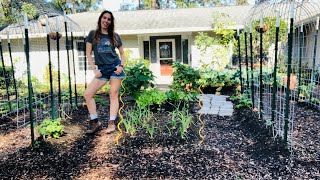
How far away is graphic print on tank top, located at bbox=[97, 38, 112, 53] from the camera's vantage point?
10.6 ft

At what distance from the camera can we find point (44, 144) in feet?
10.00

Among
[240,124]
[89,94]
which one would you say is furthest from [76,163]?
[240,124]

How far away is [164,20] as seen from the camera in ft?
36.1

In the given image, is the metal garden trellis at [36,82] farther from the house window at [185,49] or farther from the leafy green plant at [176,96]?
the house window at [185,49]

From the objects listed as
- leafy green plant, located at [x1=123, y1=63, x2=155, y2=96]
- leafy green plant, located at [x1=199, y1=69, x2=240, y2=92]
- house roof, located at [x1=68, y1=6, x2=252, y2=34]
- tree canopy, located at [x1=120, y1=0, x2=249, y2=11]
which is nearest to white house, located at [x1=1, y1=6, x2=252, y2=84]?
house roof, located at [x1=68, y1=6, x2=252, y2=34]

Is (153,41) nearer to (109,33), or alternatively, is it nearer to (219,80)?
(219,80)

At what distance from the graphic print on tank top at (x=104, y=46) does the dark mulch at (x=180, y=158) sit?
3.62ft

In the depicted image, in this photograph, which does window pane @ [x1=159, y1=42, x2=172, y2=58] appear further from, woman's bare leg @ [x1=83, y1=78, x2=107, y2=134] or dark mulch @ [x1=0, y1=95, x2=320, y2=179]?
woman's bare leg @ [x1=83, y1=78, x2=107, y2=134]

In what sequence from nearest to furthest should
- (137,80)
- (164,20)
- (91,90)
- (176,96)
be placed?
(91,90), (137,80), (176,96), (164,20)

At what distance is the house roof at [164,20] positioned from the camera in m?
9.72

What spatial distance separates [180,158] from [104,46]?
1617 millimetres

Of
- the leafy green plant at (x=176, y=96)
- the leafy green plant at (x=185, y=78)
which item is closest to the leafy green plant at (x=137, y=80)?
the leafy green plant at (x=176, y=96)

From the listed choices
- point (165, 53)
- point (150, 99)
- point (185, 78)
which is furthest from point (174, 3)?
point (150, 99)

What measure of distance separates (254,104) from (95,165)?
3.18m
